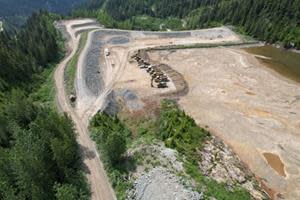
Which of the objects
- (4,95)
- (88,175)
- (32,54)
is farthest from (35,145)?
(32,54)

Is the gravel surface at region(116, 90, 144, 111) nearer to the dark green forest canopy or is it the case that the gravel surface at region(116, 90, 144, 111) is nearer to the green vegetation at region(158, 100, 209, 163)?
the green vegetation at region(158, 100, 209, 163)

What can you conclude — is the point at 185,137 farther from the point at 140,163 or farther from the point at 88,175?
the point at 88,175

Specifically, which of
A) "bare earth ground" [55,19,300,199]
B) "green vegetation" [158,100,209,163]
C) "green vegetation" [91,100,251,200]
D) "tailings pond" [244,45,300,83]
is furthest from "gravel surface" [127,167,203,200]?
"tailings pond" [244,45,300,83]

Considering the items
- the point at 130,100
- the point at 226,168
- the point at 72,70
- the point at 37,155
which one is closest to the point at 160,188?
the point at 226,168

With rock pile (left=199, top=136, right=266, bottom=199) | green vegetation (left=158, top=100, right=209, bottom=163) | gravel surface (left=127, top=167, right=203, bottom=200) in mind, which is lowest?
rock pile (left=199, top=136, right=266, bottom=199)

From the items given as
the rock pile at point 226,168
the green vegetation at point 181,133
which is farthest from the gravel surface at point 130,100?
the rock pile at point 226,168

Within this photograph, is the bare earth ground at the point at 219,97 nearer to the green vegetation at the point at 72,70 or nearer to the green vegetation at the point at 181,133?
the green vegetation at the point at 72,70
